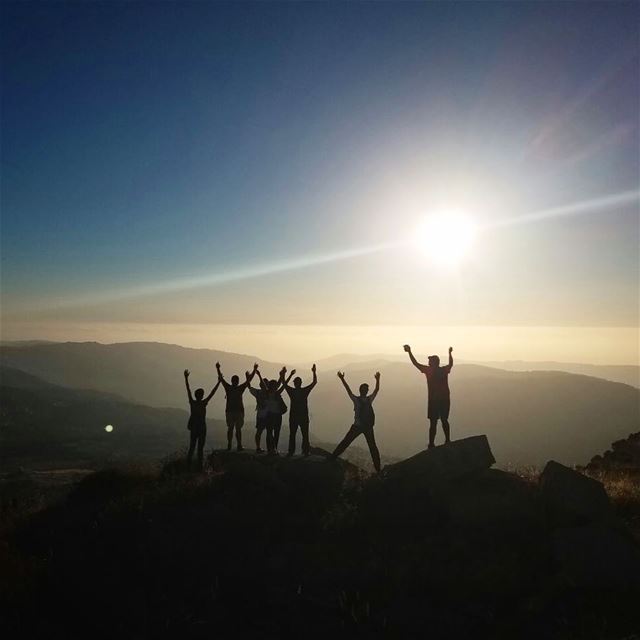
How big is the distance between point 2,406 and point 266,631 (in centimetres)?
13290

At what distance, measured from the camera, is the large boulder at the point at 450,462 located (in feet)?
34.4

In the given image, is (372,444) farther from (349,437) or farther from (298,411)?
(298,411)

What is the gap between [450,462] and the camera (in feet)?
34.8

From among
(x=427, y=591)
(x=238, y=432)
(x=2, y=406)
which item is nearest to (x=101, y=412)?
(x=2, y=406)

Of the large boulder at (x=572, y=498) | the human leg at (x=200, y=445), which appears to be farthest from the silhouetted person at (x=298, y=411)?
the large boulder at (x=572, y=498)

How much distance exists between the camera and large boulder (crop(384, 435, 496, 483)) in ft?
34.4

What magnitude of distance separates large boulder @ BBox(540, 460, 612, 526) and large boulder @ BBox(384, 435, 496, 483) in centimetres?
157

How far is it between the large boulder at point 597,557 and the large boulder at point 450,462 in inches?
106

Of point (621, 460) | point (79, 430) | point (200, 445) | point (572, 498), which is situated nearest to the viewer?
point (572, 498)

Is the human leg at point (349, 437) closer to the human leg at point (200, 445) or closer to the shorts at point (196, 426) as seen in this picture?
the human leg at point (200, 445)

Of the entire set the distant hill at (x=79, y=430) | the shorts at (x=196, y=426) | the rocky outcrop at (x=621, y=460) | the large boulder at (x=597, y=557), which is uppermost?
the shorts at (x=196, y=426)

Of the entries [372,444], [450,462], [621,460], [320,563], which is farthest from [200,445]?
[621,460]

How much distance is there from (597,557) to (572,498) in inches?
55.6

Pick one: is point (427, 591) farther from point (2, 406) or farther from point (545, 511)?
point (2, 406)
